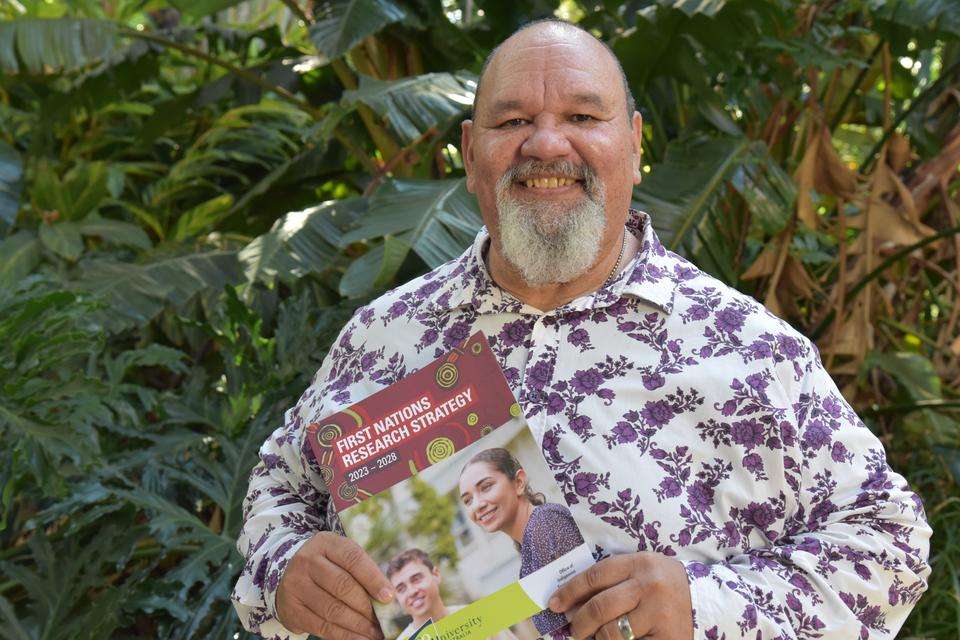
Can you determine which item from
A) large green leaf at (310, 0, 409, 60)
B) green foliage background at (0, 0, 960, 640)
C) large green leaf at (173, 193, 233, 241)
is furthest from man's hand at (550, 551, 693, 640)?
large green leaf at (173, 193, 233, 241)

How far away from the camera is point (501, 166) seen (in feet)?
5.16

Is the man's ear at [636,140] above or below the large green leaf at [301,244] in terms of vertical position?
above

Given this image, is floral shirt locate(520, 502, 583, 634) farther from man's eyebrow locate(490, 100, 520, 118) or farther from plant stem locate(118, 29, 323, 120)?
plant stem locate(118, 29, 323, 120)

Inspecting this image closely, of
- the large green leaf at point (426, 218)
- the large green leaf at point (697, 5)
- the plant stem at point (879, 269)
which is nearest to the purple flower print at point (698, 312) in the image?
the large green leaf at point (426, 218)

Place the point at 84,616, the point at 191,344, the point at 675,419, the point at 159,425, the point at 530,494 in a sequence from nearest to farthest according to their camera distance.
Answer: the point at 530,494
the point at 675,419
the point at 84,616
the point at 159,425
the point at 191,344

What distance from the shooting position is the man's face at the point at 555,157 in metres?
1.54

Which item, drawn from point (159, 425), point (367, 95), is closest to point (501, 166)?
point (367, 95)

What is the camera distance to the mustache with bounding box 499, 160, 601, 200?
1.54 meters

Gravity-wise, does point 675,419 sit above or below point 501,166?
below

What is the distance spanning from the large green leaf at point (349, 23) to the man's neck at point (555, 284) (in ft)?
5.82

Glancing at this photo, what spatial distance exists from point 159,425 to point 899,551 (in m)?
2.06

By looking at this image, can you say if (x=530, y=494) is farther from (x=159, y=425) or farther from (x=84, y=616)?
(x=159, y=425)

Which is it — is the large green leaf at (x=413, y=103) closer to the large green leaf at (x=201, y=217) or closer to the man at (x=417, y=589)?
the large green leaf at (x=201, y=217)

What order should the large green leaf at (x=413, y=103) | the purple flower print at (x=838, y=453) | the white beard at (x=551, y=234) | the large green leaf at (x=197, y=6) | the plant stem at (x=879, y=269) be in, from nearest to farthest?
1. the purple flower print at (x=838, y=453)
2. the white beard at (x=551, y=234)
3. the large green leaf at (x=413, y=103)
4. the plant stem at (x=879, y=269)
5. the large green leaf at (x=197, y=6)
